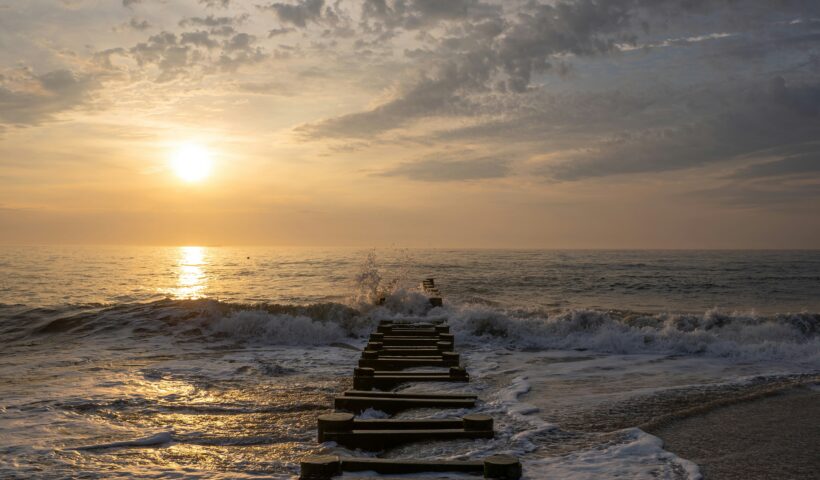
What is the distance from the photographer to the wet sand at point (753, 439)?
5621mm

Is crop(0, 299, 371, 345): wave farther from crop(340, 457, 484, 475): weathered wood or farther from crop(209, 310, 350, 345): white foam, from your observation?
crop(340, 457, 484, 475): weathered wood

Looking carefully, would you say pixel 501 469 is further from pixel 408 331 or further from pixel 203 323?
pixel 203 323

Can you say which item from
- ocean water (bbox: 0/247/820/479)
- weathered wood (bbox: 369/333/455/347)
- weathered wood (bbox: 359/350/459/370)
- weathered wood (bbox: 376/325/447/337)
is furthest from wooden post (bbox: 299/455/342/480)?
weathered wood (bbox: 376/325/447/337)

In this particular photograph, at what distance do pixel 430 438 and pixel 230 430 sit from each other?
9.39 feet

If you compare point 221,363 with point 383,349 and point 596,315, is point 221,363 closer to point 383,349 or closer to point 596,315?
point 383,349

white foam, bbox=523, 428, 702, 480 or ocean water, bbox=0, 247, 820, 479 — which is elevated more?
white foam, bbox=523, 428, 702, 480

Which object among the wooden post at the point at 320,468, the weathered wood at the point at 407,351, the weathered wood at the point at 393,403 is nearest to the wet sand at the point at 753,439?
the weathered wood at the point at 393,403

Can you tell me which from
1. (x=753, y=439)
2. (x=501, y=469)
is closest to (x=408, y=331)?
(x=753, y=439)

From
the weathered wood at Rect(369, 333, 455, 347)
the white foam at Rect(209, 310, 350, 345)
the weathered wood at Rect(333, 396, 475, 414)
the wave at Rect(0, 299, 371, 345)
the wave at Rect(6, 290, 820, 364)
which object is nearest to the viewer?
the weathered wood at Rect(333, 396, 475, 414)

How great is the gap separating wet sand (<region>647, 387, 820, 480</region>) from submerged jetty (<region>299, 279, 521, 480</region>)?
2.21 m

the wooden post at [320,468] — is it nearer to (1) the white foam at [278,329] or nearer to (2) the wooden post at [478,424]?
(2) the wooden post at [478,424]

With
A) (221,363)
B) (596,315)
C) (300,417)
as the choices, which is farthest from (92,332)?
(596,315)

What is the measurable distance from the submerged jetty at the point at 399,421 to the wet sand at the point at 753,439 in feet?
7.25

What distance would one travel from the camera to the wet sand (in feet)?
18.4
